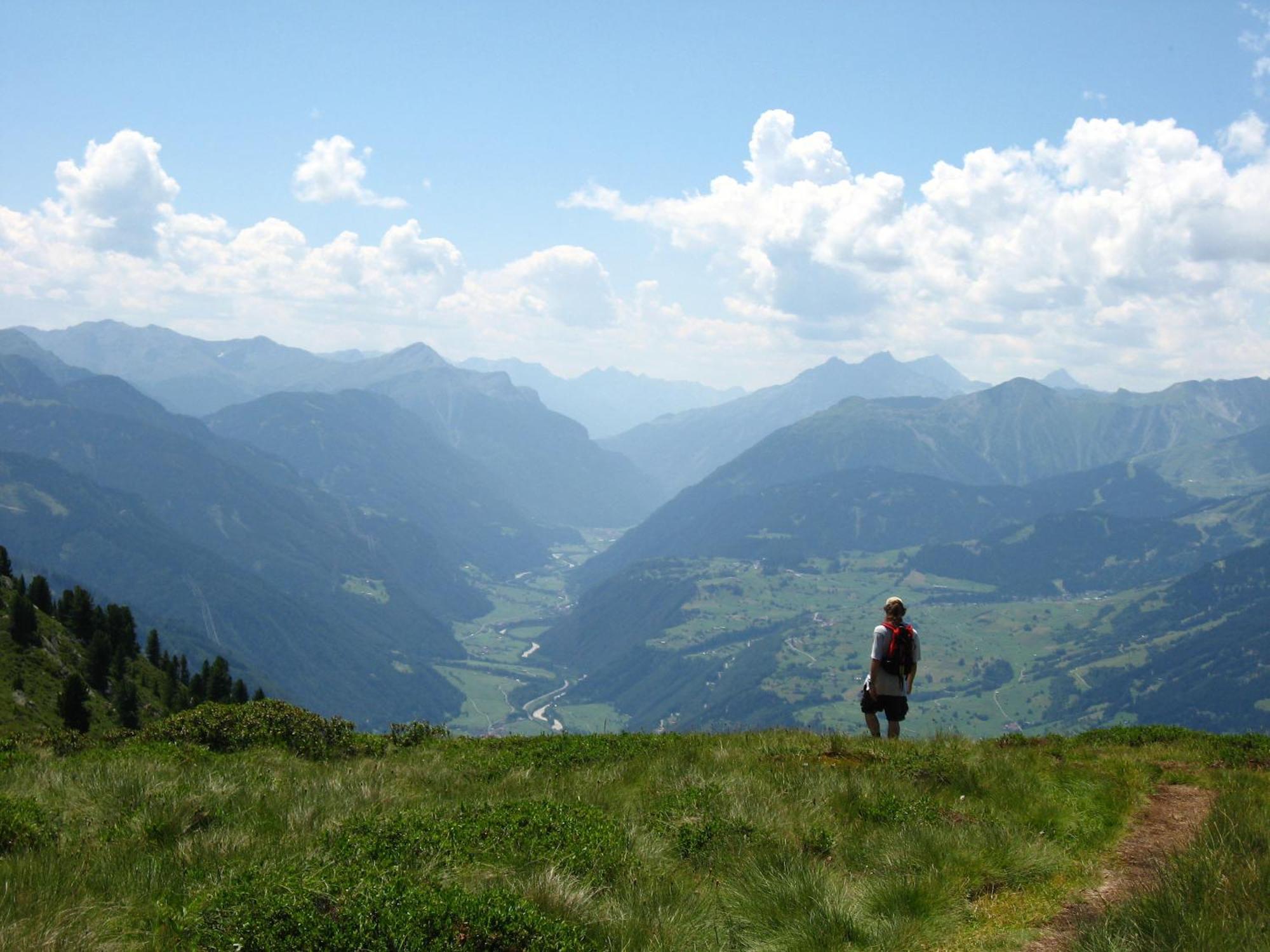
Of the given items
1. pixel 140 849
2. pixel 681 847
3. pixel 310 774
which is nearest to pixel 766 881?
pixel 681 847

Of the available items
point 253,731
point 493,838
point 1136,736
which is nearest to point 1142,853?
point 493,838

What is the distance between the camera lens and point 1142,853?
981 centimetres

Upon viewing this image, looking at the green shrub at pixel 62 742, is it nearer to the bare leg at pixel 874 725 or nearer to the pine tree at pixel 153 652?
the bare leg at pixel 874 725

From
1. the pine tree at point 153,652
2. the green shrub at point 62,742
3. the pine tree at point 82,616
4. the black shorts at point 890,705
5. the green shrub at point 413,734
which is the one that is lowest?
the pine tree at point 153,652

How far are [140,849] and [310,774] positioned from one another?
17.1 feet

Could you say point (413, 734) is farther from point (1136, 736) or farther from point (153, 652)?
point (153, 652)

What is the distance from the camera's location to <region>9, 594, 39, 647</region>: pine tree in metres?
81.4

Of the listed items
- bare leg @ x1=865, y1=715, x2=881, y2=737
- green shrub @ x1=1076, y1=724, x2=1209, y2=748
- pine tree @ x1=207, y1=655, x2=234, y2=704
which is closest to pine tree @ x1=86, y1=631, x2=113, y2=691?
pine tree @ x1=207, y1=655, x2=234, y2=704

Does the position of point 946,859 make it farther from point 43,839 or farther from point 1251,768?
point 1251,768

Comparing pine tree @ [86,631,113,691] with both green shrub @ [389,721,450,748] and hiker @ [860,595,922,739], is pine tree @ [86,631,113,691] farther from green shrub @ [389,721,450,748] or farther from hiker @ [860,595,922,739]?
hiker @ [860,595,922,739]

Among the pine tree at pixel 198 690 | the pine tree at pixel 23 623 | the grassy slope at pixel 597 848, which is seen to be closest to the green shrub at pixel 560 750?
the grassy slope at pixel 597 848

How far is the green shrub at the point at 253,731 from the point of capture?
18.1 metres

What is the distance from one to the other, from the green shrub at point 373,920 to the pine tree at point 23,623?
9850cm

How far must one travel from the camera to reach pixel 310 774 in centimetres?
1355
